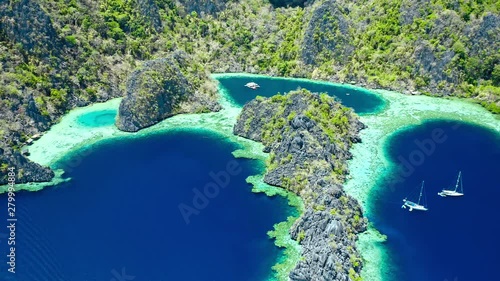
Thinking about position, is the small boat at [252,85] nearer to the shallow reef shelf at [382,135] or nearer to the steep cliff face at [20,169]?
the shallow reef shelf at [382,135]

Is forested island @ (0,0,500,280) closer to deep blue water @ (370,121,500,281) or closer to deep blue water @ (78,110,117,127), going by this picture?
deep blue water @ (78,110,117,127)

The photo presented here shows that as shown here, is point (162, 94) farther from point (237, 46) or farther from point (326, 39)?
point (326, 39)

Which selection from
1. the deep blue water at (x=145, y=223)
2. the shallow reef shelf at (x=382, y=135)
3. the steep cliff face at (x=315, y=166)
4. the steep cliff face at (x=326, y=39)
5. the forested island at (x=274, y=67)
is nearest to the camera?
the steep cliff face at (x=315, y=166)

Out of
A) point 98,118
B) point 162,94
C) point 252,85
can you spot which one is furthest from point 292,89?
point 98,118

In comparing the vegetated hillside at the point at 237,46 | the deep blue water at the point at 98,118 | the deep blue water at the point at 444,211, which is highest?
the vegetated hillside at the point at 237,46

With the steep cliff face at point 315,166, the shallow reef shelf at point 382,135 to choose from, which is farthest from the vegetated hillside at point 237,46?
the steep cliff face at point 315,166

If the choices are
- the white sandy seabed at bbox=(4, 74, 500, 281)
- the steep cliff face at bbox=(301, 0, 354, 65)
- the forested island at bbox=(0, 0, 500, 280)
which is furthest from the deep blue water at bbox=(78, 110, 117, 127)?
the steep cliff face at bbox=(301, 0, 354, 65)
